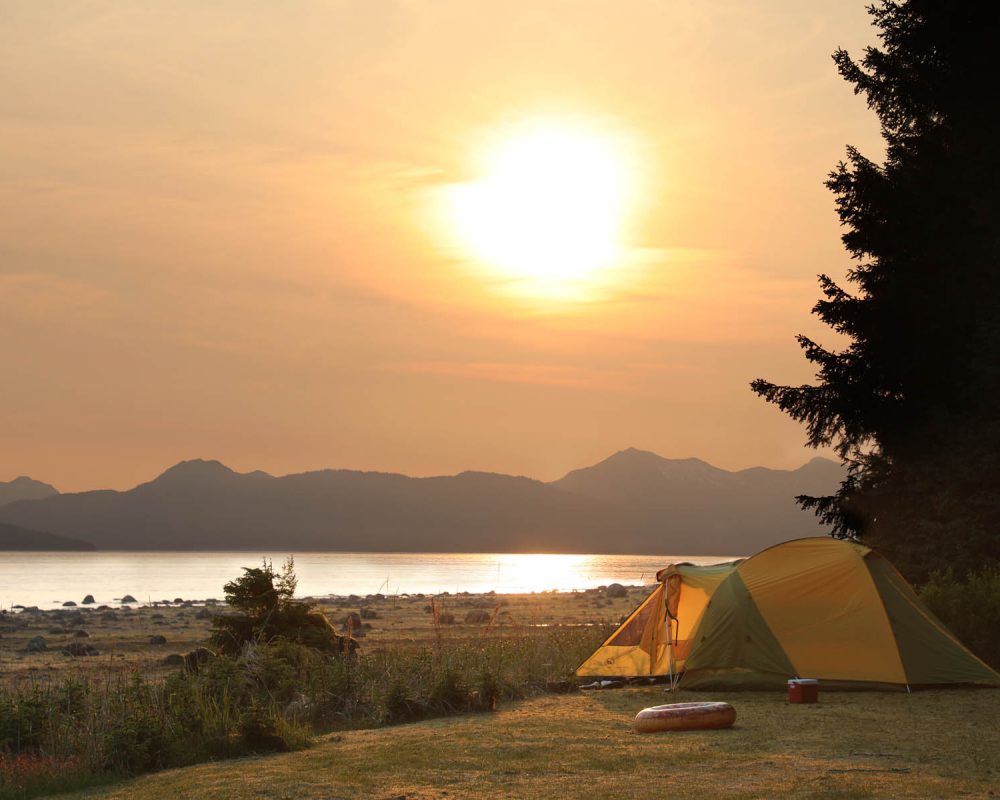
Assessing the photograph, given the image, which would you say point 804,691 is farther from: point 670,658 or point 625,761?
point 625,761

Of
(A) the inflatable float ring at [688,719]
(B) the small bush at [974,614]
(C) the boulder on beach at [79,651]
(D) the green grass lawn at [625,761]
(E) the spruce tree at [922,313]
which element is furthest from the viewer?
(C) the boulder on beach at [79,651]

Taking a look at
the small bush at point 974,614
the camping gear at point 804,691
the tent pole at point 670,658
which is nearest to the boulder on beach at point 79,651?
the tent pole at point 670,658

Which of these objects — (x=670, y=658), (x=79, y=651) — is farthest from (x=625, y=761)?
(x=79, y=651)

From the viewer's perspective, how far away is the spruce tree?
23875 mm

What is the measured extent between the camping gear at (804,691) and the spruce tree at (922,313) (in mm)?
8242

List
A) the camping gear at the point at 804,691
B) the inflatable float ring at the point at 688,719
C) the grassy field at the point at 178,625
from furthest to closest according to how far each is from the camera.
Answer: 1. the grassy field at the point at 178,625
2. the camping gear at the point at 804,691
3. the inflatable float ring at the point at 688,719

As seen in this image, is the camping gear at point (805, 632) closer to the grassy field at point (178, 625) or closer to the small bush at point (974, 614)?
the small bush at point (974, 614)

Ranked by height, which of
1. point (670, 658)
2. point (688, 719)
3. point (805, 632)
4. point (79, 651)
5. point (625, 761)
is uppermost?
point (805, 632)

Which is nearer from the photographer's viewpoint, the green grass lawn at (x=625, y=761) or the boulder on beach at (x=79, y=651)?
the green grass lawn at (x=625, y=761)

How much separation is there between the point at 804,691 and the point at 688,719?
336 cm

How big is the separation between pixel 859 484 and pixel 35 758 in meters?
19.6

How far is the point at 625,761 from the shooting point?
1262cm

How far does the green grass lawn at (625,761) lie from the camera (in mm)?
11039

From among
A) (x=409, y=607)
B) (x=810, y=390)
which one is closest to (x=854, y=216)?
(x=810, y=390)
